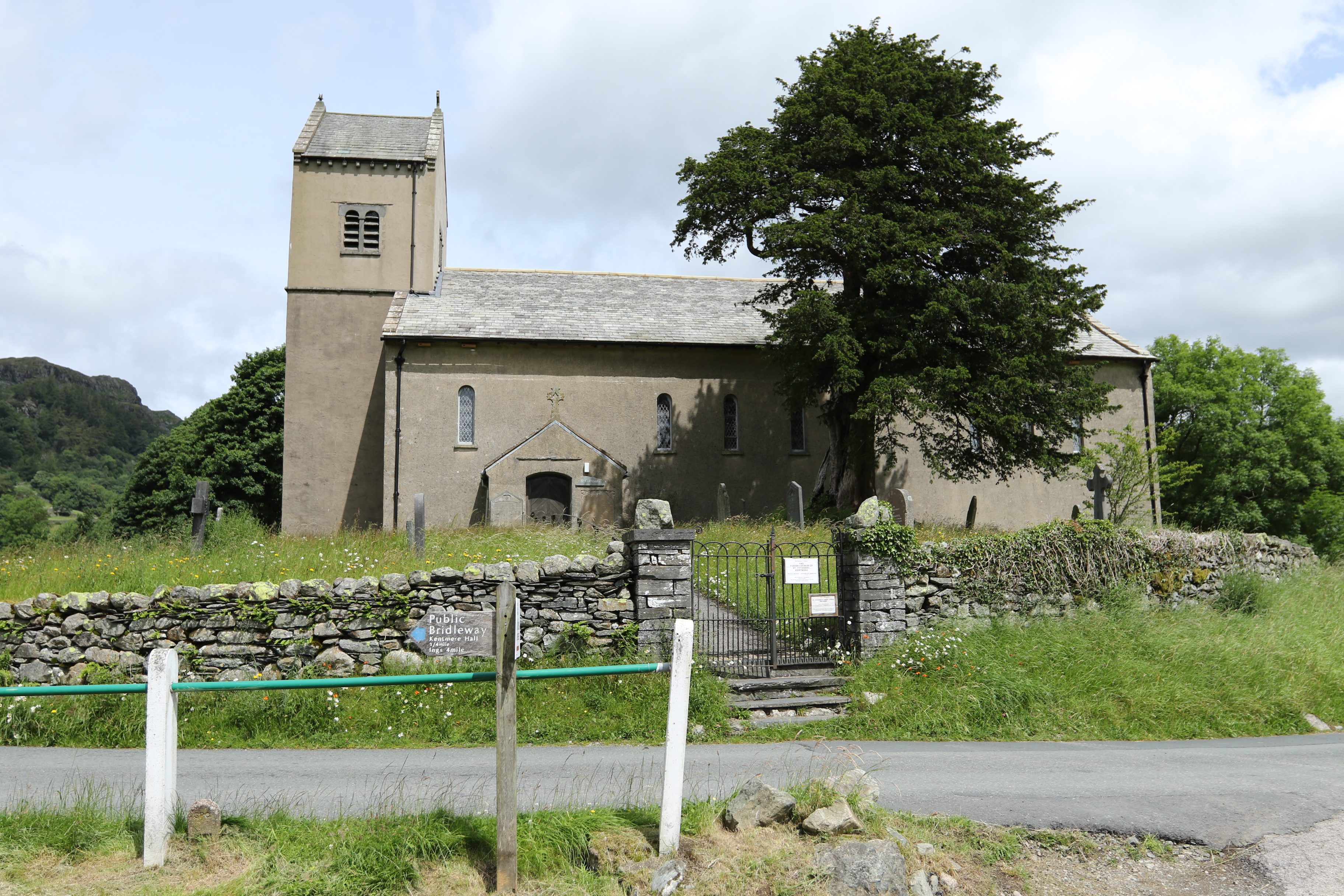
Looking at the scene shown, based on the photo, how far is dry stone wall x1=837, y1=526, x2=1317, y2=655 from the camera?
11141mm

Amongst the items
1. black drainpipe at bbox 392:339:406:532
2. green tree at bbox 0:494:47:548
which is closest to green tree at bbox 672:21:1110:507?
black drainpipe at bbox 392:339:406:532

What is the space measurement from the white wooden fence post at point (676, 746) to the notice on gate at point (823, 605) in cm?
624

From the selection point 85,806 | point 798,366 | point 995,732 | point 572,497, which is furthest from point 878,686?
point 572,497

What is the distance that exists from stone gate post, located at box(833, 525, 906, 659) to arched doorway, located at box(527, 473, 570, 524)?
45.0 feet

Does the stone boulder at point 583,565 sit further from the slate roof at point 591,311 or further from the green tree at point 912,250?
the slate roof at point 591,311

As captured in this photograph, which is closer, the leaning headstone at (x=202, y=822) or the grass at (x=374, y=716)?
the leaning headstone at (x=202, y=822)

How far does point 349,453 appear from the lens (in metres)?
26.5

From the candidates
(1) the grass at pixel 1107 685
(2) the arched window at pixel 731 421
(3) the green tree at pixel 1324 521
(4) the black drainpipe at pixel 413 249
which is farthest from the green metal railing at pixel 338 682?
(3) the green tree at pixel 1324 521

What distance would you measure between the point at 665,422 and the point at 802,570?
51.5 ft

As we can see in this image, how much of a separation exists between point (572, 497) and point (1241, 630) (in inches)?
639

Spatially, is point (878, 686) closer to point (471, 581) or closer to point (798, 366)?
point (471, 581)

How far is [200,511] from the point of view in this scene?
1491 cm

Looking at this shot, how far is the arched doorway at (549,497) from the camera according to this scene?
24.1m

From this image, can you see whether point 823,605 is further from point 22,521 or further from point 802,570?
point 22,521
